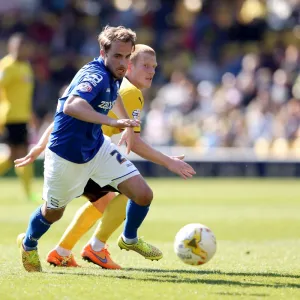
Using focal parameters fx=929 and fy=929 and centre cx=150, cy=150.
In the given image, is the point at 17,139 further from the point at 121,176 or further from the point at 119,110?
the point at 121,176

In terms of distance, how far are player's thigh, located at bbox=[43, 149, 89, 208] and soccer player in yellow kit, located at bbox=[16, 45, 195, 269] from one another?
1.49 feet

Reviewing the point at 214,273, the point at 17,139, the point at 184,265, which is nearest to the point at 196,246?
the point at 214,273

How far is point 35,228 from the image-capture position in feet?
23.5

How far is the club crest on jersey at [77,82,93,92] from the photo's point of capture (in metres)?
6.65

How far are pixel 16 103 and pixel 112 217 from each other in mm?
7642

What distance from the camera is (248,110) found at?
2261 centimetres

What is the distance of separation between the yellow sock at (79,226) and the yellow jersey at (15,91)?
23.6 ft

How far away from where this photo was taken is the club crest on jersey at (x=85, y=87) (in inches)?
262

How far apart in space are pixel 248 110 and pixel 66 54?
219 inches

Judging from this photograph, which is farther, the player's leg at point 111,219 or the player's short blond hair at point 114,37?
the player's leg at point 111,219

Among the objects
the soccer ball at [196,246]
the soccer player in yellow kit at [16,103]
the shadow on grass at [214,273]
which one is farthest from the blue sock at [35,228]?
the soccer player in yellow kit at [16,103]

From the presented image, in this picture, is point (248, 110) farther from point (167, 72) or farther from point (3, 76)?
point (3, 76)

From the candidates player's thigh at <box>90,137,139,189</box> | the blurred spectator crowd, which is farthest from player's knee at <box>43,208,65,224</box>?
the blurred spectator crowd

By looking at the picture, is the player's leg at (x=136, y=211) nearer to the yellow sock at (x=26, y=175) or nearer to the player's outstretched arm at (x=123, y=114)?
the player's outstretched arm at (x=123, y=114)
